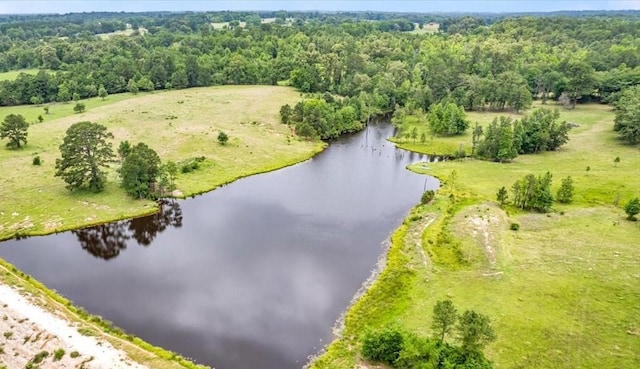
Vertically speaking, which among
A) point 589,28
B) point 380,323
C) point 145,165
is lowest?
point 380,323

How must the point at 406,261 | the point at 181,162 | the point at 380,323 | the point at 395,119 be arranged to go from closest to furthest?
the point at 380,323, the point at 406,261, the point at 181,162, the point at 395,119

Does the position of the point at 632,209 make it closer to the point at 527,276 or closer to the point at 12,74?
the point at 527,276

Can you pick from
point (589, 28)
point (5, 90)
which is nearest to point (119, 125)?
point (5, 90)

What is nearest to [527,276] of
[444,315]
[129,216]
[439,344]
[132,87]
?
[444,315]

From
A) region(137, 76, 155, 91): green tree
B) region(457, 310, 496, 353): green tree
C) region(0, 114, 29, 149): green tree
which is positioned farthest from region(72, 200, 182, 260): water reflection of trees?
region(137, 76, 155, 91): green tree

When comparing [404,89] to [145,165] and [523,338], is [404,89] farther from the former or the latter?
[523,338]

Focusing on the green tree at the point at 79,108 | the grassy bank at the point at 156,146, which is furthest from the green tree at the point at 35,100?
the green tree at the point at 79,108

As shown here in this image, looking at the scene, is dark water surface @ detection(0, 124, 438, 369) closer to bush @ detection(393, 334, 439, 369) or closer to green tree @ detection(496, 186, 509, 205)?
bush @ detection(393, 334, 439, 369)
